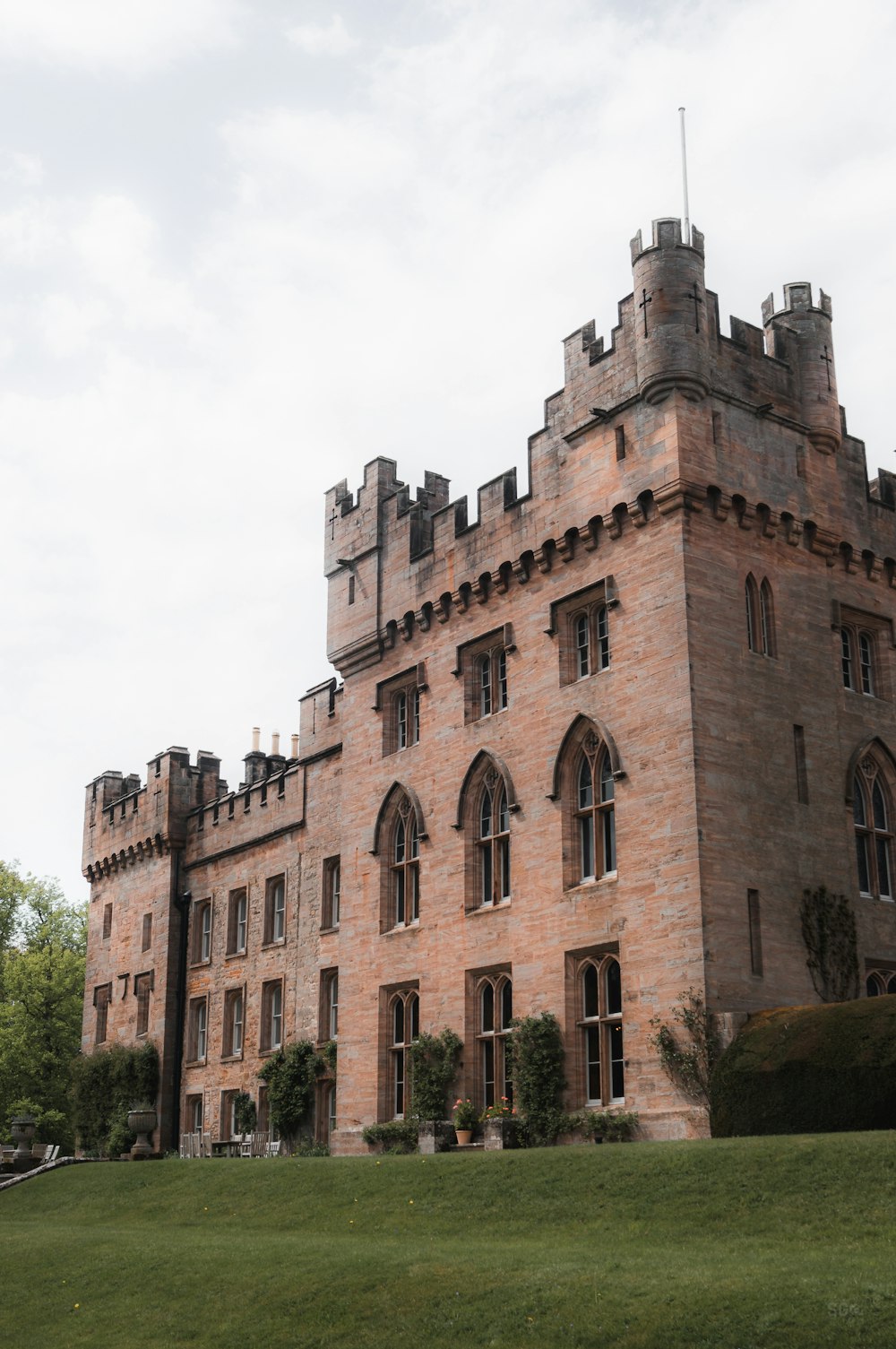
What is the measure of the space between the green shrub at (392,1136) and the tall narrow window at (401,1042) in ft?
1.37

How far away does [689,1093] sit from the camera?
2145cm

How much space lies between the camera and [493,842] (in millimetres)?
26844

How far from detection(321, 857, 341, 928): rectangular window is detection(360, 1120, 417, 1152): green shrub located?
7.31 m

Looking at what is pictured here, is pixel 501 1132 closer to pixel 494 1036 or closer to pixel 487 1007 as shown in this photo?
pixel 494 1036

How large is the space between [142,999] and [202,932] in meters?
3.38

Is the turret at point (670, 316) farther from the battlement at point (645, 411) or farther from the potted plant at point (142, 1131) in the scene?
the potted plant at point (142, 1131)

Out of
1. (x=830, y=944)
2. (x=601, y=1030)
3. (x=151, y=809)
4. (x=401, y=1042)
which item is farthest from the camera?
(x=151, y=809)

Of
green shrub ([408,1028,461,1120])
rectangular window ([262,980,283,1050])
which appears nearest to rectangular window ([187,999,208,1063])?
rectangular window ([262,980,283,1050])

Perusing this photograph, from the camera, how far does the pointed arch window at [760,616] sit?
961 inches

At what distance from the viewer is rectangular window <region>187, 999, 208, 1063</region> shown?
39178mm

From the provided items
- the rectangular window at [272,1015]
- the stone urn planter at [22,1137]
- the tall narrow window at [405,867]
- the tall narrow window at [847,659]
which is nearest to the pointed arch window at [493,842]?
A: the tall narrow window at [405,867]

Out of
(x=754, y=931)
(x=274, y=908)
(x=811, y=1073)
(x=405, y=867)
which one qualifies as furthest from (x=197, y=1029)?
(x=811, y=1073)

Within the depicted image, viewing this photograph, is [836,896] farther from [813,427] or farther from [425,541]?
[425,541]

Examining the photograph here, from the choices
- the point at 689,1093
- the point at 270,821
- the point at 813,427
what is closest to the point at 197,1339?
the point at 689,1093
